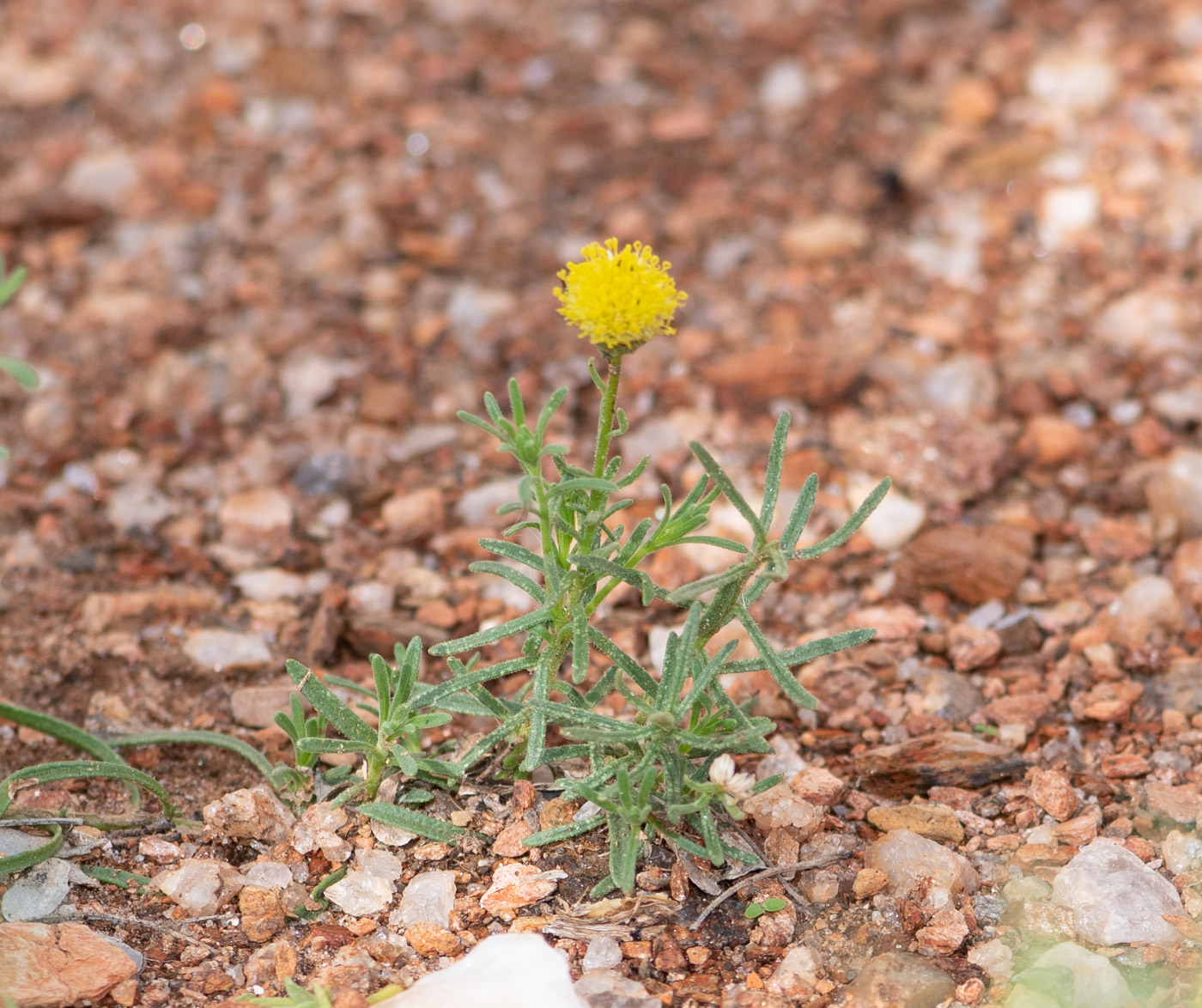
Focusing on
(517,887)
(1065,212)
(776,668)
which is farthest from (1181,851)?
(1065,212)

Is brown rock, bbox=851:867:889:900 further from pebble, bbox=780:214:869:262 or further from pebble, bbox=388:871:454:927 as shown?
pebble, bbox=780:214:869:262

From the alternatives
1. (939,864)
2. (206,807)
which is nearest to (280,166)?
(206,807)

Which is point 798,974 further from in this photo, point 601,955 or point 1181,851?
point 1181,851

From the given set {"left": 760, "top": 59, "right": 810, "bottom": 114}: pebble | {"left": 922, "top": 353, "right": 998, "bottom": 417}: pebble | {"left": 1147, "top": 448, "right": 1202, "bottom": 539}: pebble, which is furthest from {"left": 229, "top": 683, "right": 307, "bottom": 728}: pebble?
{"left": 760, "top": 59, "right": 810, "bottom": 114}: pebble

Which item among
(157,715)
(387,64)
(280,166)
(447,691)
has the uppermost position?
(387,64)

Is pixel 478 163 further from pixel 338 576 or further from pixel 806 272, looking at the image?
pixel 338 576
